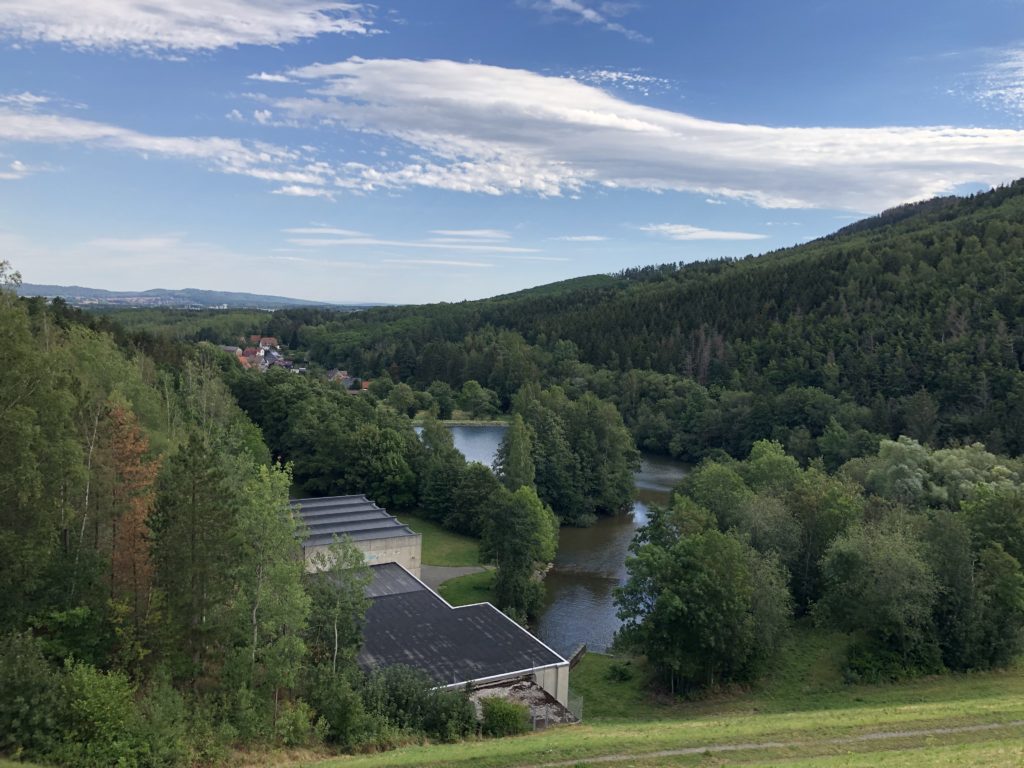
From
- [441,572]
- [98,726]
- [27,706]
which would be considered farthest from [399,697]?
[441,572]

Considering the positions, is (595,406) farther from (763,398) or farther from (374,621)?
(374,621)

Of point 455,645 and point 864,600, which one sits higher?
point 864,600

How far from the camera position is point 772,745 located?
17594mm

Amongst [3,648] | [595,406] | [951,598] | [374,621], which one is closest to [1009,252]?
[595,406]

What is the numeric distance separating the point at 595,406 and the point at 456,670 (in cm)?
4024

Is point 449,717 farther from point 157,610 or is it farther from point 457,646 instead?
point 157,610

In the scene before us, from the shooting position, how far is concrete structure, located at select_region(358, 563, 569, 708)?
2512 centimetres

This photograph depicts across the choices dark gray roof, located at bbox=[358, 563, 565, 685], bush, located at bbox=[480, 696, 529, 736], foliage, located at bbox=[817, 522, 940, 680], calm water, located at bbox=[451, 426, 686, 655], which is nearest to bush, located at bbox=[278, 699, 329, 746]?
bush, located at bbox=[480, 696, 529, 736]

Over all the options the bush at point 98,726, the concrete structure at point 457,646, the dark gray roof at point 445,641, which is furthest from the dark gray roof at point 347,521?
the bush at point 98,726

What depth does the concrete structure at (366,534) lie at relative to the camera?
1512 inches

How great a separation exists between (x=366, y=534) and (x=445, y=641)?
13.4 meters

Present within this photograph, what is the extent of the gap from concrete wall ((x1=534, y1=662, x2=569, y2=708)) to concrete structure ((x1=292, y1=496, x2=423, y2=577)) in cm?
1378

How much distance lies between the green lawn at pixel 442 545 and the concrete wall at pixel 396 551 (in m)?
3.91

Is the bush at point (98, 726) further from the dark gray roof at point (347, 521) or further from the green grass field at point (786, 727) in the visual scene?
the dark gray roof at point (347, 521)
